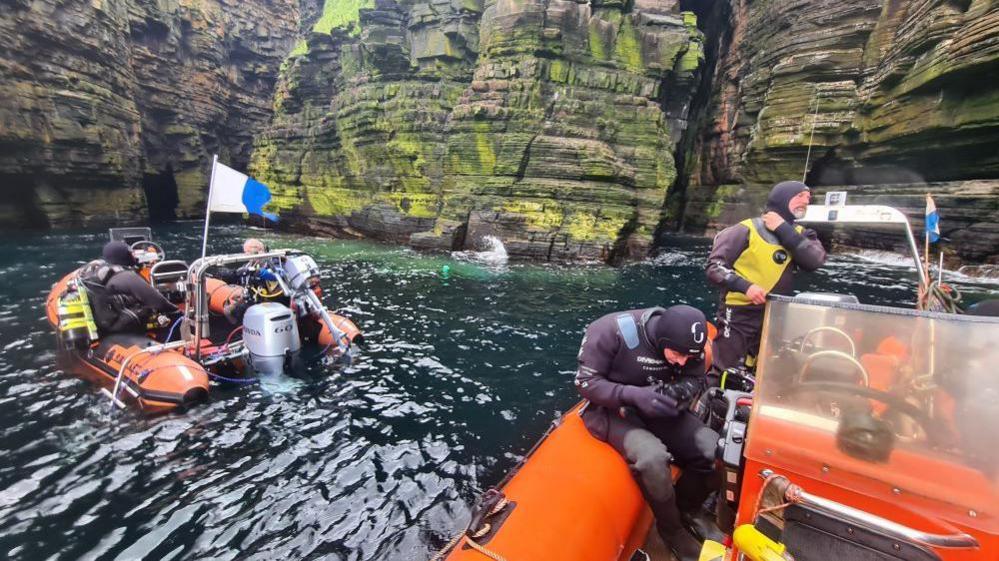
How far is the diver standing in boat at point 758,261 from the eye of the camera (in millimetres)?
4352

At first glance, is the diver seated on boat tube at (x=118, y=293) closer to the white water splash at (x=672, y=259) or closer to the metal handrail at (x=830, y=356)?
the metal handrail at (x=830, y=356)

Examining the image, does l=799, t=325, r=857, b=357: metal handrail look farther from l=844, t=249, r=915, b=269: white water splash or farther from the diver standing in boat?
l=844, t=249, r=915, b=269: white water splash

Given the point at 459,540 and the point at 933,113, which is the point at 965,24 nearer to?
the point at 933,113

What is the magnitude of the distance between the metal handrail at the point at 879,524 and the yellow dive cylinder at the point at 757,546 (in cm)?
22

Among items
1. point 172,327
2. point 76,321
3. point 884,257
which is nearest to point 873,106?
point 884,257

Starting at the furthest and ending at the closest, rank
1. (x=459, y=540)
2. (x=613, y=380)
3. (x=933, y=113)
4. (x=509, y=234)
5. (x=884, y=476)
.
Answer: (x=509, y=234)
(x=933, y=113)
(x=613, y=380)
(x=459, y=540)
(x=884, y=476)

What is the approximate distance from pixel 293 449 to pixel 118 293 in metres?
4.16

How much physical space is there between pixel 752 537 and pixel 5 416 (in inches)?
327

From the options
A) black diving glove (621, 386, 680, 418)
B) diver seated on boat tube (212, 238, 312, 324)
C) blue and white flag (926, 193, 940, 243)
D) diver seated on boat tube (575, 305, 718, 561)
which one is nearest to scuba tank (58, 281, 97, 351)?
diver seated on boat tube (212, 238, 312, 324)

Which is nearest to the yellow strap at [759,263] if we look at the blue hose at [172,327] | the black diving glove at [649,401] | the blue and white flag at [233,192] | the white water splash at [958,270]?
the black diving glove at [649,401]

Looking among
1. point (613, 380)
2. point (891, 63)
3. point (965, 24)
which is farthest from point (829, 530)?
point (891, 63)

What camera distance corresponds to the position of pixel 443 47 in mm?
25078

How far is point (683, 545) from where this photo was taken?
342cm

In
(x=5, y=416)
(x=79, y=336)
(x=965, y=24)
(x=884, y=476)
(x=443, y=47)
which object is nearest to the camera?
(x=884, y=476)
